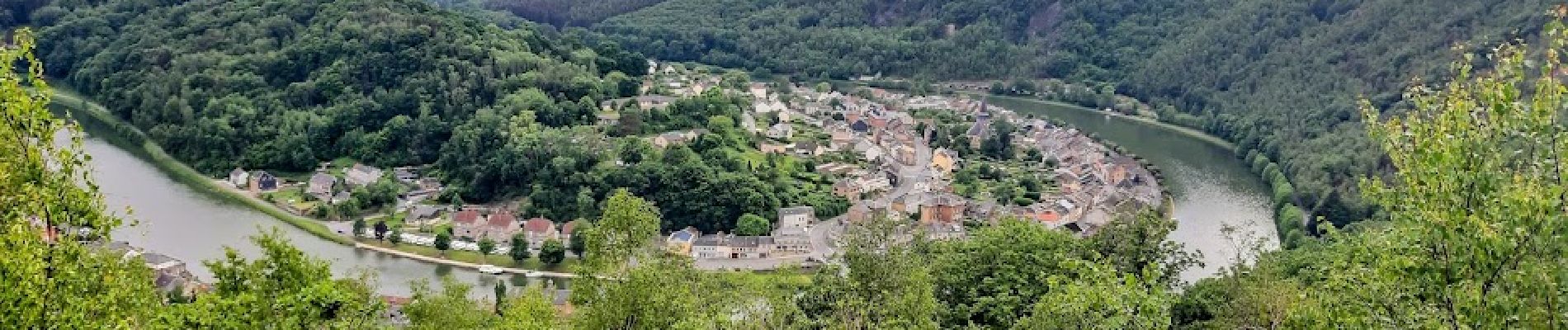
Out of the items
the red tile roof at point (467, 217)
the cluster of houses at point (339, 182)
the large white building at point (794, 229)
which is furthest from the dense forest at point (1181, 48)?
the cluster of houses at point (339, 182)

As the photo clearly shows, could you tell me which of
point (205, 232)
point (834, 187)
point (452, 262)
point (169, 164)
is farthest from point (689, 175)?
point (169, 164)

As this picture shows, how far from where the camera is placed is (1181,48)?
56.2 m

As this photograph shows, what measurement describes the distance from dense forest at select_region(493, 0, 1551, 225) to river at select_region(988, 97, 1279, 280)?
1.21 meters

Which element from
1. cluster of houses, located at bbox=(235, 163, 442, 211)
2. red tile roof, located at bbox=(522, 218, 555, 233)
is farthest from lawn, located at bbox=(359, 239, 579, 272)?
cluster of houses, located at bbox=(235, 163, 442, 211)

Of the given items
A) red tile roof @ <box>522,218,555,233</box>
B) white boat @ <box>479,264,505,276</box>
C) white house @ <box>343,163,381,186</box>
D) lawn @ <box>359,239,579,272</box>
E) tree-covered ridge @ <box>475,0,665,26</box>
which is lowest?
tree-covered ridge @ <box>475,0,665,26</box>

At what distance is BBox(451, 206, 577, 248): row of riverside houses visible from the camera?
91.7 ft

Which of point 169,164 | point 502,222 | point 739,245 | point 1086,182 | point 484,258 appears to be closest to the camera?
point 484,258

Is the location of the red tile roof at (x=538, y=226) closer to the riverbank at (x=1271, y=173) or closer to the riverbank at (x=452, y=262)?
the riverbank at (x=452, y=262)

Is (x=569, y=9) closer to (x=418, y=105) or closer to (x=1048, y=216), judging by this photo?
(x=418, y=105)

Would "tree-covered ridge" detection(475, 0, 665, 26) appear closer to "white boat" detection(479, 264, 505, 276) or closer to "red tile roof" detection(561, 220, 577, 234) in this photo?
"red tile roof" detection(561, 220, 577, 234)

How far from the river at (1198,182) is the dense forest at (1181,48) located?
1.21 metres

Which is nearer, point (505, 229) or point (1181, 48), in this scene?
point (505, 229)

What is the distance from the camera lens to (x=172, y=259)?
2417cm

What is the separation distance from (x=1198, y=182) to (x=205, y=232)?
2673 cm
